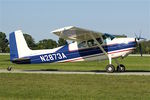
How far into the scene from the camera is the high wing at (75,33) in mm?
19078

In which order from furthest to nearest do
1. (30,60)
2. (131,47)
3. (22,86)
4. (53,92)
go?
(30,60) < (131,47) < (22,86) < (53,92)

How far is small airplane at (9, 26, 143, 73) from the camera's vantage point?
67.2 feet

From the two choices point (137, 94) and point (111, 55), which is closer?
point (137, 94)

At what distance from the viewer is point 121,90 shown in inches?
457

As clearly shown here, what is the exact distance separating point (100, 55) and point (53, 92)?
33.7ft

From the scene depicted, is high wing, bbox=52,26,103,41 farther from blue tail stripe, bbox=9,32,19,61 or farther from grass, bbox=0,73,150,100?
grass, bbox=0,73,150,100

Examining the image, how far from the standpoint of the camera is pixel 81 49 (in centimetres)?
2136

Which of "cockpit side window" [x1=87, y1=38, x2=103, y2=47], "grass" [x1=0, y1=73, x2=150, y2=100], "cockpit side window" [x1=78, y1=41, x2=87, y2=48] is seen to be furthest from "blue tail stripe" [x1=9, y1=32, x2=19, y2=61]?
"grass" [x1=0, y1=73, x2=150, y2=100]

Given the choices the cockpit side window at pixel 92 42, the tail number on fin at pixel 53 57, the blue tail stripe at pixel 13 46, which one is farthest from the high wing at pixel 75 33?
the blue tail stripe at pixel 13 46

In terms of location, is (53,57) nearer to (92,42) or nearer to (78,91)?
(92,42)

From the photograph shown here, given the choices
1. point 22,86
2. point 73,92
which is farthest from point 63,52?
point 73,92

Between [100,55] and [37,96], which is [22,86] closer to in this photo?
[37,96]

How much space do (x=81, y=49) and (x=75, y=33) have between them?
1383 mm

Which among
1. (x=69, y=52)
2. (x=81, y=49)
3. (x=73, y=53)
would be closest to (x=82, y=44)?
(x=81, y=49)
